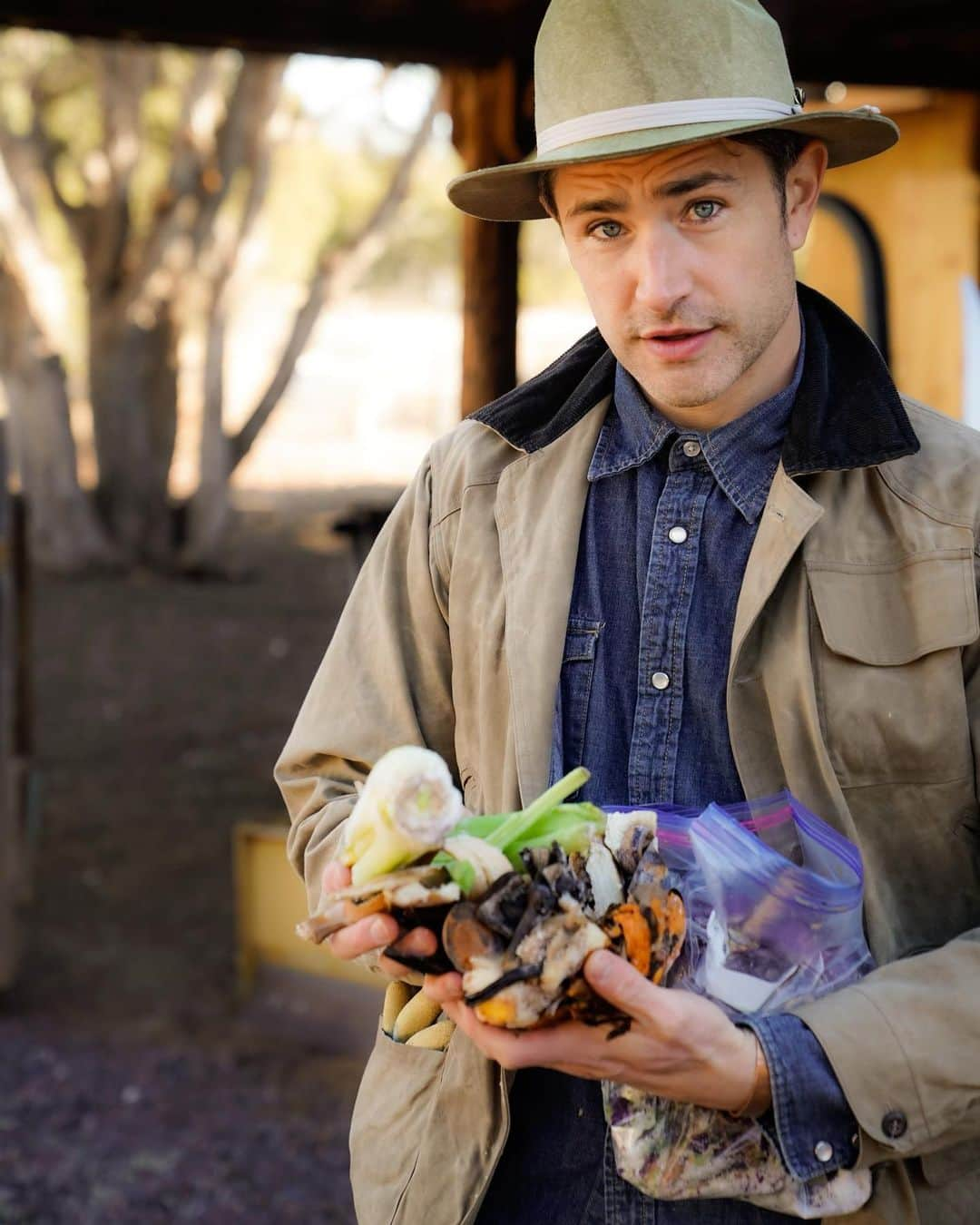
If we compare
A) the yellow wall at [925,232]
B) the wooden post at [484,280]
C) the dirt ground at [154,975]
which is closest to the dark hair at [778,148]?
the wooden post at [484,280]

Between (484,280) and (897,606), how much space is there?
11.9ft

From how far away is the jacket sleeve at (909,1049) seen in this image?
1535 mm

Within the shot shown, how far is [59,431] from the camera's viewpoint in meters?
11.8

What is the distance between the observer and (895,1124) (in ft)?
5.05

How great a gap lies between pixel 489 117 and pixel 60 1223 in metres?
3.54

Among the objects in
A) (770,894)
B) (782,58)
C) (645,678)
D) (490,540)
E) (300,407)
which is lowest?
(300,407)

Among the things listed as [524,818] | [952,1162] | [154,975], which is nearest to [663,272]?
[524,818]

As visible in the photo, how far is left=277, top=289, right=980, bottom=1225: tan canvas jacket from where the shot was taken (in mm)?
1581

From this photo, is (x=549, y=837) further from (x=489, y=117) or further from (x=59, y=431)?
(x=59, y=431)

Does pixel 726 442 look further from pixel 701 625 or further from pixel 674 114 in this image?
pixel 674 114

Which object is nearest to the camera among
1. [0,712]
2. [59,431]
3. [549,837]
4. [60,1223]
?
[549,837]

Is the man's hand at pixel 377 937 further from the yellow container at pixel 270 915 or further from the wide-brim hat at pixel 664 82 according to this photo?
the yellow container at pixel 270 915

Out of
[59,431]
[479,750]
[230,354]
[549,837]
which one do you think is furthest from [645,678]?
[230,354]

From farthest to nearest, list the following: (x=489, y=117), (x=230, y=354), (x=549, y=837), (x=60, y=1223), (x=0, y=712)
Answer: (x=230, y=354), (x=0, y=712), (x=489, y=117), (x=60, y=1223), (x=549, y=837)
